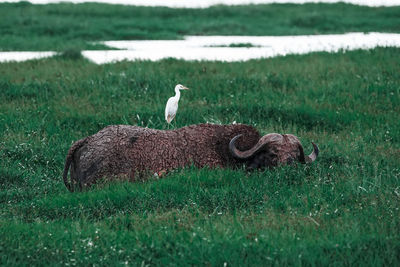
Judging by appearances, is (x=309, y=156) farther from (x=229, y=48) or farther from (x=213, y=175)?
(x=229, y=48)

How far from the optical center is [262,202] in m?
7.21

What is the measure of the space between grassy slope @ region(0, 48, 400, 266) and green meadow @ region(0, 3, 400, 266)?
22mm

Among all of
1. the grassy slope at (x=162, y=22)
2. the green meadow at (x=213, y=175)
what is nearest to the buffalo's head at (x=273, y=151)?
the green meadow at (x=213, y=175)

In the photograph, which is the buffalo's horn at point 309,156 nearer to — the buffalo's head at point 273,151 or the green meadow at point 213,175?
the buffalo's head at point 273,151

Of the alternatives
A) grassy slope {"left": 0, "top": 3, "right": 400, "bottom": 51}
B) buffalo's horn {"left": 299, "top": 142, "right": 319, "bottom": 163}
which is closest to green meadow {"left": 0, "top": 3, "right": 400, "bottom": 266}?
buffalo's horn {"left": 299, "top": 142, "right": 319, "bottom": 163}

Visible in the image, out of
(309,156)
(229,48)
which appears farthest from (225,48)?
(309,156)

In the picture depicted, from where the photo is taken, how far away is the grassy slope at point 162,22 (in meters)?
25.9

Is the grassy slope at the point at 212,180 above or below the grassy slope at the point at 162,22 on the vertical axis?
below

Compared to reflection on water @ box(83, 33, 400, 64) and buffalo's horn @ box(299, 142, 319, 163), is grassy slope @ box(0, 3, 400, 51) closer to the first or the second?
reflection on water @ box(83, 33, 400, 64)

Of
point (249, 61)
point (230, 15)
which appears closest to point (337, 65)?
point (249, 61)

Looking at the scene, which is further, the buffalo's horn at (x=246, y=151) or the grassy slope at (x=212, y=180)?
the buffalo's horn at (x=246, y=151)

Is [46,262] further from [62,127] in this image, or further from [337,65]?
[337,65]

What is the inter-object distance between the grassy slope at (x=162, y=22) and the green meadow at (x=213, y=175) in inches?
340

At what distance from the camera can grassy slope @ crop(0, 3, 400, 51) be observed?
25891 mm
